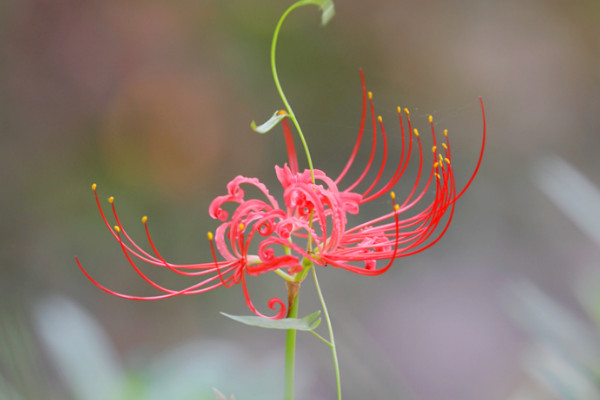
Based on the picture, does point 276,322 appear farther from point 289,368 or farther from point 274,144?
point 274,144

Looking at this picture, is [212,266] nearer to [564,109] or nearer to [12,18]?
[12,18]

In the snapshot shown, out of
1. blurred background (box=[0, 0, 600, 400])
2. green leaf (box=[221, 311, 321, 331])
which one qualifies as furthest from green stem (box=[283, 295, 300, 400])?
blurred background (box=[0, 0, 600, 400])

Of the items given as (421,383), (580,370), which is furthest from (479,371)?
(580,370)

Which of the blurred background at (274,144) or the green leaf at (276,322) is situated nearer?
the green leaf at (276,322)

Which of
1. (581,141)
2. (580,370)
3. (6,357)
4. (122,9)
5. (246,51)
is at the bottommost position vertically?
(580,370)

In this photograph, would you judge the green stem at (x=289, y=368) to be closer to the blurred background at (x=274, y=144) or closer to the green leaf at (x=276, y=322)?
the green leaf at (x=276, y=322)

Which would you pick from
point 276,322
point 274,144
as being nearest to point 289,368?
point 276,322

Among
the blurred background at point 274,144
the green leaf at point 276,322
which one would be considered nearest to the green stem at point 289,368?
the green leaf at point 276,322

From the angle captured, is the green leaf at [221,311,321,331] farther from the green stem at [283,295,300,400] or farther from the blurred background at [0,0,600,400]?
the blurred background at [0,0,600,400]
